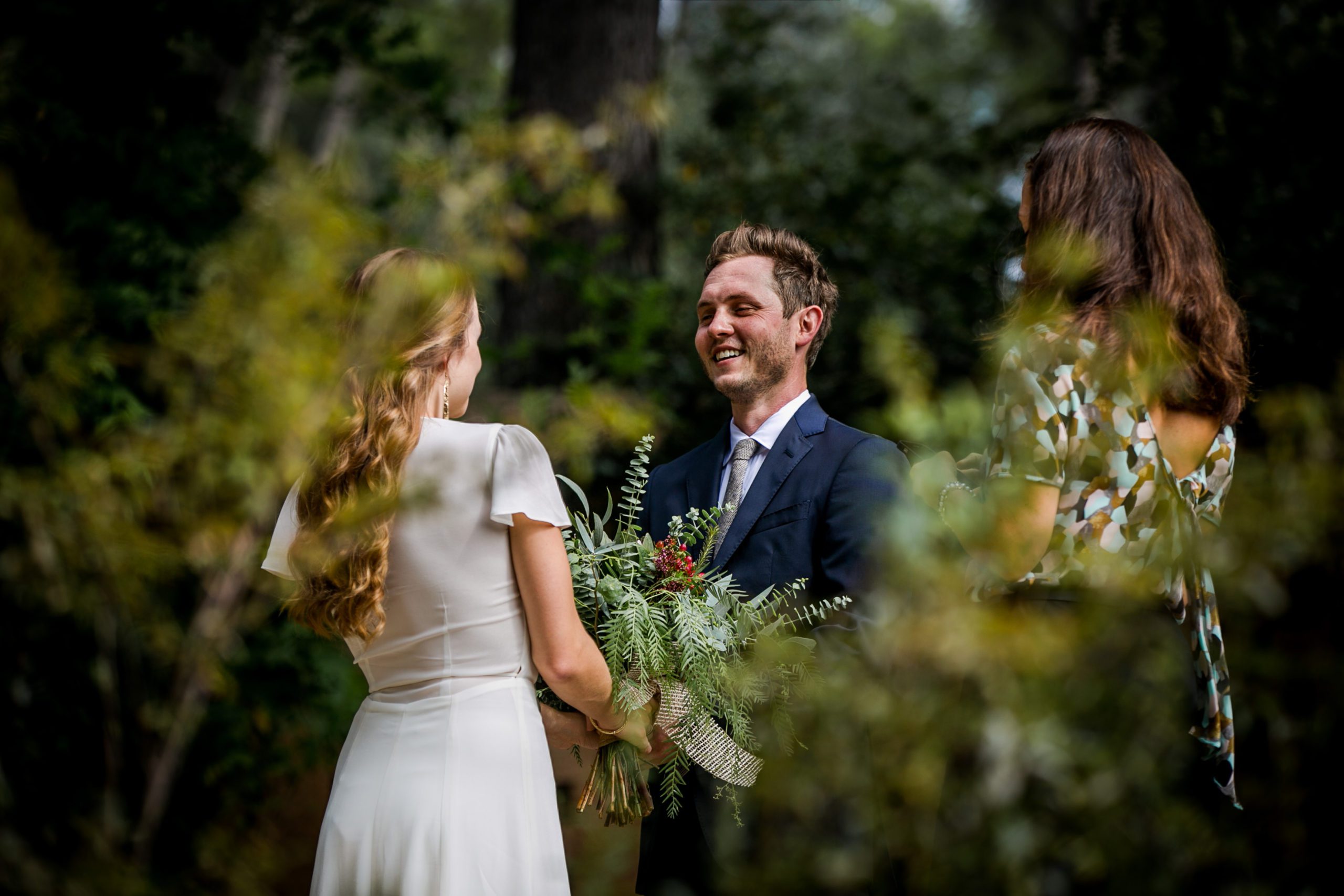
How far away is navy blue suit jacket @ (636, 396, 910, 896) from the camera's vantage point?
271cm

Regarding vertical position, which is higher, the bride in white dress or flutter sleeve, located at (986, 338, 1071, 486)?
flutter sleeve, located at (986, 338, 1071, 486)

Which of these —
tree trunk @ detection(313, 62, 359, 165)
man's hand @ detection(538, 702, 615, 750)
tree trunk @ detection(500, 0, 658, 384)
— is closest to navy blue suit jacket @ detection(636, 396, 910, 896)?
man's hand @ detection(538, 702, 615, 750)

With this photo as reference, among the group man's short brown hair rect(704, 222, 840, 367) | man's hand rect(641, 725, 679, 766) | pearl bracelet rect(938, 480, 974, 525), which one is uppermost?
man's short brown hair rect(704, 222, 840, 367)

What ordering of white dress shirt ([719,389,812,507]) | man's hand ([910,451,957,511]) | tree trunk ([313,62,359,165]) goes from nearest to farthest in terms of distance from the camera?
man's hand ([910,451,957,511]) < white dress shirt ([719,389,812,507]) < tree trunk ([313,62,359,165])

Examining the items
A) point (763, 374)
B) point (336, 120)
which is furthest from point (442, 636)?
point (336, 120)

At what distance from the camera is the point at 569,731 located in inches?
100

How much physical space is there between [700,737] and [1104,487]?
1.10 m

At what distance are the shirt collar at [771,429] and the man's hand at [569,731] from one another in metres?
0.93

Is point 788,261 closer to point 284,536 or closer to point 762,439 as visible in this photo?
point 762,439

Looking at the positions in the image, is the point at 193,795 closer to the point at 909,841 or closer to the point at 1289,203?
the point at 909,841

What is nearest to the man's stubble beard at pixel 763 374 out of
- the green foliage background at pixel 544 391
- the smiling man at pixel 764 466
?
the smiling man at pixel 764 466

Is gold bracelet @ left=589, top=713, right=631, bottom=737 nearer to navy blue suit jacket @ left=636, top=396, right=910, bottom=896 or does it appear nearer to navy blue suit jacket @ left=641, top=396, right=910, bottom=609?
navy blue suit jacket @ left=636, top=396, right=910, bottom=896

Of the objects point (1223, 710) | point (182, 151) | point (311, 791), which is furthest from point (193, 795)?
point (1223, 710)

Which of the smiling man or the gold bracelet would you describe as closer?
the gold bracelet
